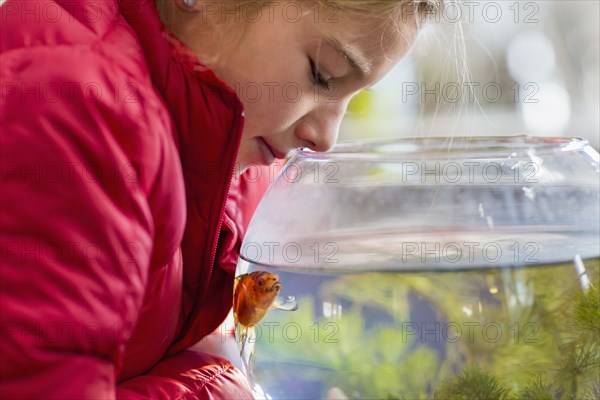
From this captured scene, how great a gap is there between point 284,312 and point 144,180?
166 mm

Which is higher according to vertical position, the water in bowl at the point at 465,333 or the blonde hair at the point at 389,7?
the blonde hair at the point at 389,7

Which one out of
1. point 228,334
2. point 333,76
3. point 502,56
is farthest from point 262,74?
point 502,56

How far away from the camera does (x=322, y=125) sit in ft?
2.96

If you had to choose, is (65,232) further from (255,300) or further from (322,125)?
(322,125)

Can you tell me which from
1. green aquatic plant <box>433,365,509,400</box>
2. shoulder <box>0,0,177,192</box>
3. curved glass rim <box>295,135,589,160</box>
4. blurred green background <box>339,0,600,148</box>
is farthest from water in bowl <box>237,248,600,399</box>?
blurred green background <box>339,0,600,148</box>

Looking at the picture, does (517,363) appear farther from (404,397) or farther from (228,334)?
(228,334)

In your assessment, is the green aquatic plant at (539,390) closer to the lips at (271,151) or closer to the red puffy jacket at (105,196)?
the red puffy jacket at (105,196)

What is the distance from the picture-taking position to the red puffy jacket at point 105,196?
2.05 ft

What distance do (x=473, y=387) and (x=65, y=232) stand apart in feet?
1.10

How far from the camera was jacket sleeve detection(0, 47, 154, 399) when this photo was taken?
24.4 inches

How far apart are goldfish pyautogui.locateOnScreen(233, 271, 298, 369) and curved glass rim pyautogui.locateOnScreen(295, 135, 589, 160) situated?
0.41 feet

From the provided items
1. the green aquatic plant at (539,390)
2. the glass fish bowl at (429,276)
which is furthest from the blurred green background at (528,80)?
the green aquatic plant at (539,390)

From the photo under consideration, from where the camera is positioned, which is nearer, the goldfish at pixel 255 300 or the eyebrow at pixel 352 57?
the goldfish at pixel 255 300

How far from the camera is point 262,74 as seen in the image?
88cm
